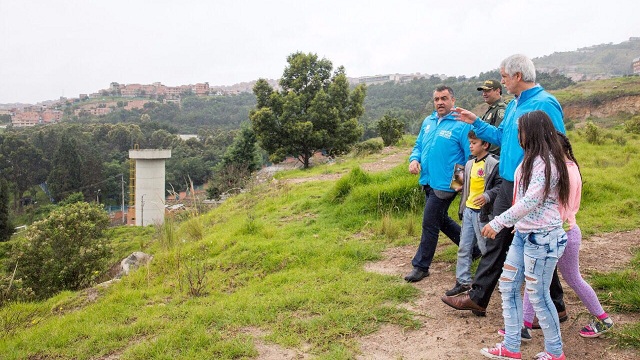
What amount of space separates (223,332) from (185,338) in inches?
11.1

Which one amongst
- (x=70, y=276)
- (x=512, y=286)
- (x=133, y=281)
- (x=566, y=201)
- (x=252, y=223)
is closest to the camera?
(x=566, y=201)

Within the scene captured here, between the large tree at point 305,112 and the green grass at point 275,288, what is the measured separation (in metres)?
10.8

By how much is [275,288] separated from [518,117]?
2.71 m

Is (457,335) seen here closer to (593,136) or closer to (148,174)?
(593,136)

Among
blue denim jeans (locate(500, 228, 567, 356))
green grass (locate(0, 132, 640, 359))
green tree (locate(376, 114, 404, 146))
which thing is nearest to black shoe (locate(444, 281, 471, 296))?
green grass (locate(0, 132, 640, 359))

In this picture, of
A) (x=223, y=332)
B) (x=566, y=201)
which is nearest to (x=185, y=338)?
(x=223, y=332)

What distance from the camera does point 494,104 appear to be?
383cm

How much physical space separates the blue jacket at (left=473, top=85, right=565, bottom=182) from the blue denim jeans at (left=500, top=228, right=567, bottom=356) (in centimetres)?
53

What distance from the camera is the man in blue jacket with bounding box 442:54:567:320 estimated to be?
2.70m

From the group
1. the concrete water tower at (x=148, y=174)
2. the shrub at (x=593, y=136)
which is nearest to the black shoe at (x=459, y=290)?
the shrub at (x=593, y=136)

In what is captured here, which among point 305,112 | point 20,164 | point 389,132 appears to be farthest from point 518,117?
point 20,164

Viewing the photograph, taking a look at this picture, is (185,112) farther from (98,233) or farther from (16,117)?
(98,233)

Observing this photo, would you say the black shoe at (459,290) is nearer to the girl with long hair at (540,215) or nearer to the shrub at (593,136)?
the girl with long hair at (540,215)

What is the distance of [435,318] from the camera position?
324 cm
